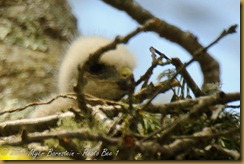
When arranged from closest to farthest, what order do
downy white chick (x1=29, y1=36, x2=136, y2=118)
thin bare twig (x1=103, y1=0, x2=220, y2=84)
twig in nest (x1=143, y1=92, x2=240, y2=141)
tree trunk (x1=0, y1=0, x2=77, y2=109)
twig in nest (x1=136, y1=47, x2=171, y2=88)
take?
twig in nest (x1=143, y1=92, x2=240, y2=141) → twig in nest (x1=136, y1=47, x2=171, y2=88) → thin bare twig (x1=103, y1=0, x2=220, y2=84) → downy white chick (x1=29, y1=36, x2=136, y2=118) → tree trunk (x1=0, y1=0, x2=77, y2=109)

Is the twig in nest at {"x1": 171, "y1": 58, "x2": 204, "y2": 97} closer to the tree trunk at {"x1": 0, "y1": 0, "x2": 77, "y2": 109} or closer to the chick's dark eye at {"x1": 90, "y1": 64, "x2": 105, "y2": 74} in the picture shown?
the chick's dark eye at {"x1": 90, "y1": 64, "x2": 105, "y2": 74}

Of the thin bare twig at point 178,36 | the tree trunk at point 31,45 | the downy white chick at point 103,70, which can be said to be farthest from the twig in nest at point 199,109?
the tree trunk at point 31,45

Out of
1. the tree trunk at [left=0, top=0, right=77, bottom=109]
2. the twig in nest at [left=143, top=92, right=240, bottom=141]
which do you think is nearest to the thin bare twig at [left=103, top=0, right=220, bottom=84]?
the tree trunk at [left=0, top=0, right=77, bottom=109]

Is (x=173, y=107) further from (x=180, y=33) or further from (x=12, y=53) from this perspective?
(x=12, y=53)

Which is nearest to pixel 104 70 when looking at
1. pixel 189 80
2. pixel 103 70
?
pixel 103 70

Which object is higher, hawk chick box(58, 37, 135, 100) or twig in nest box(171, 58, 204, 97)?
twig in nest box(171, 58, 204, 97)

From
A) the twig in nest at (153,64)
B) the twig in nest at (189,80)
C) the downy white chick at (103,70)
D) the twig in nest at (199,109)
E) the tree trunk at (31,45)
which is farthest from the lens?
the tree trunk at (31,45)

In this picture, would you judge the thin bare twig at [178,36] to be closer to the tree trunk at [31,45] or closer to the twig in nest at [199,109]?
the tree trunk at [31,45]

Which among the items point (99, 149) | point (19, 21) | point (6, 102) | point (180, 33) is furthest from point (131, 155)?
point (19, 21)

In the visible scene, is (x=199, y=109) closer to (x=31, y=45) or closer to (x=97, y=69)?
(x=97, y=69)

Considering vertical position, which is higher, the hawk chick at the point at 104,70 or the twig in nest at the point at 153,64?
the twig in nest at the point at 153,64

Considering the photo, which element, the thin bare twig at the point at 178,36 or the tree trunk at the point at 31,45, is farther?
the tree trunk at the point at 31,45

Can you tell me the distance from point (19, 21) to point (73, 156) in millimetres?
1450

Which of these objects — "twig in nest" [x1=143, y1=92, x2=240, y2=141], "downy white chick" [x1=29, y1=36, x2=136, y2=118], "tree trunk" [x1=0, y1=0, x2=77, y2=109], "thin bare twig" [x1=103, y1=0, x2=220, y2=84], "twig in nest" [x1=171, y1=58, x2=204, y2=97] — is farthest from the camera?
"tree trunk" [x1=0, y1=0, x2=77, y2=109]
